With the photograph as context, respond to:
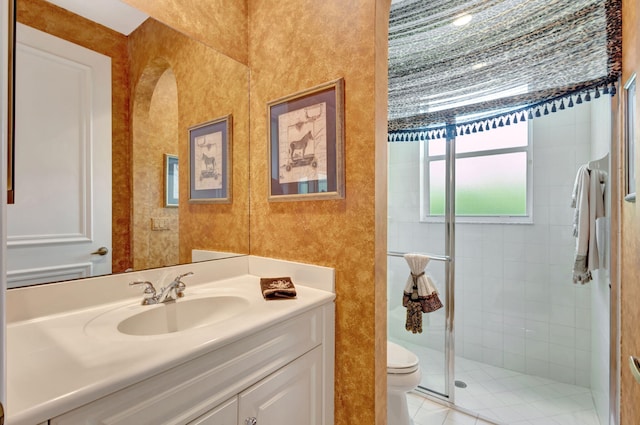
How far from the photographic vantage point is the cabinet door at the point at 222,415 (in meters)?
0.75

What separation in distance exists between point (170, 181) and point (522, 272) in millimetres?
2686

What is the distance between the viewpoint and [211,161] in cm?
150

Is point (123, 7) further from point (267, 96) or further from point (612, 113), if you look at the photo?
point (612, 113)

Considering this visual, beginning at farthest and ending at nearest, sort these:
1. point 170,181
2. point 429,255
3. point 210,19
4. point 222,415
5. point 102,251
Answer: point 429,255 < point 210,19 < point 170,181 < point 102,251 < point 222,415

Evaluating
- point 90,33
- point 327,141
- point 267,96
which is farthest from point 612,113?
point 90,33

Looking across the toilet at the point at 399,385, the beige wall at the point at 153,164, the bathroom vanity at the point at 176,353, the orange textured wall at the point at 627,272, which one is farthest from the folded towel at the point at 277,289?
the orange textured wall at the point at 627,272

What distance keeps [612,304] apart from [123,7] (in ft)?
8.70

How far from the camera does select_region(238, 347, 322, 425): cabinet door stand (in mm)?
876

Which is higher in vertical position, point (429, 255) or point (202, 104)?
point (202, 104)

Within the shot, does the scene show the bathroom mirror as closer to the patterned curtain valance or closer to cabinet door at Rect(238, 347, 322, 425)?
cabinet door at Rect(238, 347, 322, 425)

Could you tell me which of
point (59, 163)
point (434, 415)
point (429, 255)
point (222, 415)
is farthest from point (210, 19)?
point (434, 415)

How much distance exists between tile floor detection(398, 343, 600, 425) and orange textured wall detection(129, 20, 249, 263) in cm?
178

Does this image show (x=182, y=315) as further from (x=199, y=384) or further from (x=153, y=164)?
(x=153, y=164)

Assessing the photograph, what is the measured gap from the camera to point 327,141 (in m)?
1.24
